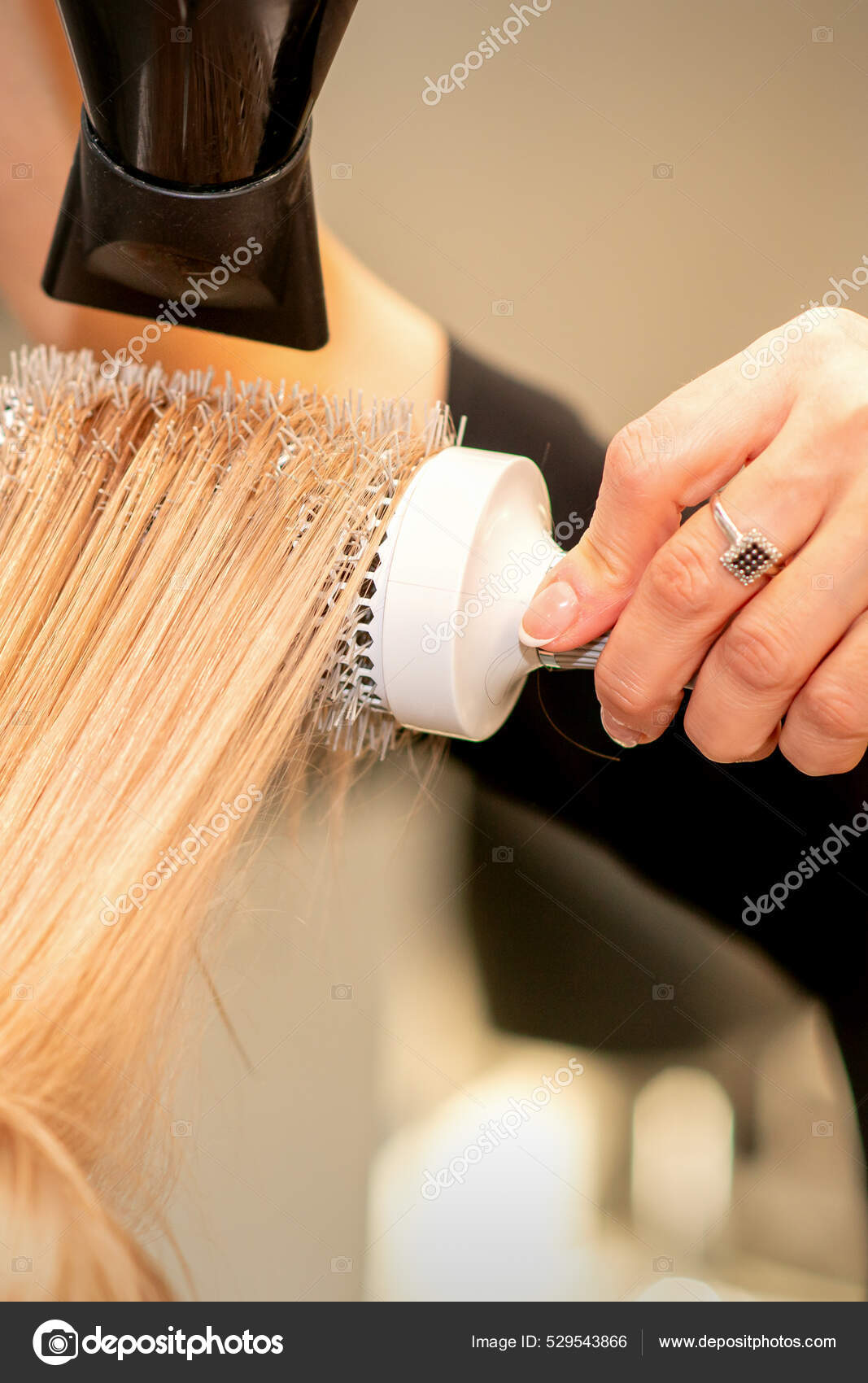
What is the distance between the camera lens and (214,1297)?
1.66 feet

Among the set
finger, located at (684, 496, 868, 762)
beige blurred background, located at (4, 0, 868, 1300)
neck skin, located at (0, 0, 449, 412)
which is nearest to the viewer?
finger, located at (684, 496, 868, 762)

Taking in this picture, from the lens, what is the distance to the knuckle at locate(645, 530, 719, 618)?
1.45ft

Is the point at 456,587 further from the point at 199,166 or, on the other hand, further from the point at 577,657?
the point at 199,166

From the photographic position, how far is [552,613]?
1.58ft

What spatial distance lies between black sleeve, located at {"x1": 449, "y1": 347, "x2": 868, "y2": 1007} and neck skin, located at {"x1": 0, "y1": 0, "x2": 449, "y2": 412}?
0.27m

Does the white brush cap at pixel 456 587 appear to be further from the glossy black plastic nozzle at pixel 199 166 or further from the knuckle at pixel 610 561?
the glossy black plastic nozzle at pixel 199 166

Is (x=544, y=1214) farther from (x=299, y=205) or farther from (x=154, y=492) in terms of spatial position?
(x=299, y=205)

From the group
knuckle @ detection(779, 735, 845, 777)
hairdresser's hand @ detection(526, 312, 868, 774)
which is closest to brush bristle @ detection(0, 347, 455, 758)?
hairdresser's hand @ detection(526, 312, 868, 774)

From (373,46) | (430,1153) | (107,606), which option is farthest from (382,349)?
(430,1153)

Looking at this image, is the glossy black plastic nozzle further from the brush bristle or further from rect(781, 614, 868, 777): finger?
rect(781, 614, 868, 777): finger

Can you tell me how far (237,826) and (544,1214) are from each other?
0.29m
